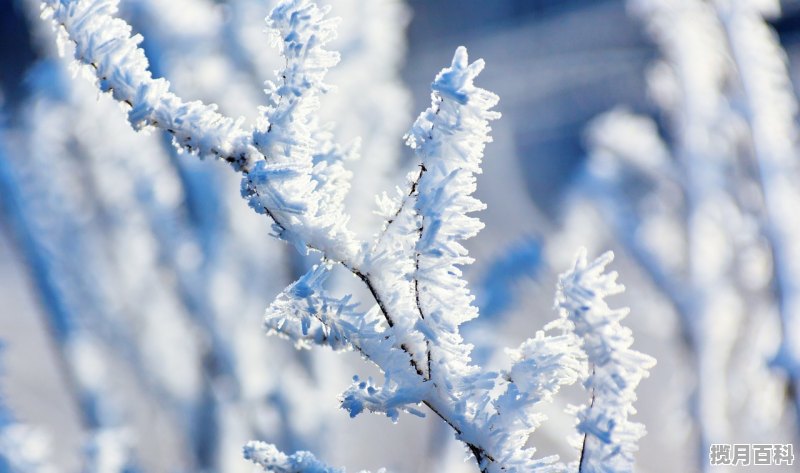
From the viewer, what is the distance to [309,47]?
450 millimetres

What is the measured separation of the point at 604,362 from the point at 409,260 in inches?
5.9

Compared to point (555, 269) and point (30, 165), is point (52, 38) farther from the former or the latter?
point (555, 269)

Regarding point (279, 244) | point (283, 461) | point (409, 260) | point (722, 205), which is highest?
point (722, 205)

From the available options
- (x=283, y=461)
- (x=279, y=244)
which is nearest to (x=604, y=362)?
(x=283, y=461)

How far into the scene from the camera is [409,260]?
47 centimetres

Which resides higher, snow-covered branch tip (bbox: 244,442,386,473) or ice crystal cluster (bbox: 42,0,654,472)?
ice crystal cluster (bbox: 42,0,654,472)

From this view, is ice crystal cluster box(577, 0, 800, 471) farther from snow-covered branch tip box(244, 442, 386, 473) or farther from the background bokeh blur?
snow-covered branch tip box(244, 442, 386, 473)

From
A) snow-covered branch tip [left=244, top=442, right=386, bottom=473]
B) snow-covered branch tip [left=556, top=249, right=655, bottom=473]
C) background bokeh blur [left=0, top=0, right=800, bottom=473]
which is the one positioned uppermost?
background bokeh blur [left=0, top=0, right=800, bottom=473]

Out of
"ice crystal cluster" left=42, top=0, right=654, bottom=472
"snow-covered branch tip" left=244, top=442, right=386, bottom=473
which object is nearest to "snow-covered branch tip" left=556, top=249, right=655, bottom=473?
"ice crystal cluster" left=42, top=0, right=654, bottom=472

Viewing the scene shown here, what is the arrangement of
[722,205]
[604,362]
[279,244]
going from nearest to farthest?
[604,362], [279,244], [722,205]

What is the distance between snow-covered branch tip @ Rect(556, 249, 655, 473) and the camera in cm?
44

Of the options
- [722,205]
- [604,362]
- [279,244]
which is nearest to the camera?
[604,362]

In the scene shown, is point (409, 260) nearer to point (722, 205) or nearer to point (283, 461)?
point (283, 461)

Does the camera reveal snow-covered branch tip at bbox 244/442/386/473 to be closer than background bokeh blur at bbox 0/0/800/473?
Yes
